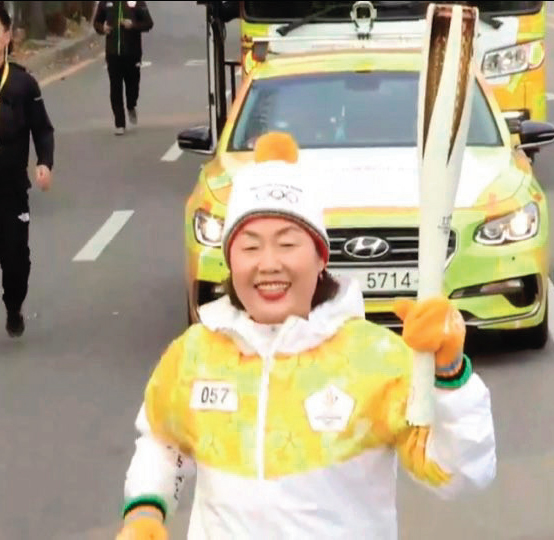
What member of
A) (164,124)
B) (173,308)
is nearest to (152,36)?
(164,124)

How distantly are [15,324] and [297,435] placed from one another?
6411 millimetres

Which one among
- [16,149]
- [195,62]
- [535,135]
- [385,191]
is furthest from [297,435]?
[195,62]

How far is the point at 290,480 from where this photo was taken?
318cm

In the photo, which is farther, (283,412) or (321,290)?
(321,290)

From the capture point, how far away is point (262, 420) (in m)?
3.21

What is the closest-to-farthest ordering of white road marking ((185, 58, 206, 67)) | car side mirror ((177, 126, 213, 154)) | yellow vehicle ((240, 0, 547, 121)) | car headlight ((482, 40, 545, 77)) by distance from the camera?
car side mirror ((177, 126, 213, 154)) → yellow vehicle ((240, 0, 547, 121)) → car headlight ((482, 40, 545, 77)) → white road marking ((185, 58, 206, 67))

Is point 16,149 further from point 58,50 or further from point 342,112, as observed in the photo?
point 58,50

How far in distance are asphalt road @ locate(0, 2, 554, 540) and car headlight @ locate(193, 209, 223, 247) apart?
0.75 m

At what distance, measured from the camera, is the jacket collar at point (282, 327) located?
3238 mm

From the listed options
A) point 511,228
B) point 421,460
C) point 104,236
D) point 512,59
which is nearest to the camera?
point 421,460

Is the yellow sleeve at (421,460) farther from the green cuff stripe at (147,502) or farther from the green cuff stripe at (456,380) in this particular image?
the green cuff stripe at (147,502)

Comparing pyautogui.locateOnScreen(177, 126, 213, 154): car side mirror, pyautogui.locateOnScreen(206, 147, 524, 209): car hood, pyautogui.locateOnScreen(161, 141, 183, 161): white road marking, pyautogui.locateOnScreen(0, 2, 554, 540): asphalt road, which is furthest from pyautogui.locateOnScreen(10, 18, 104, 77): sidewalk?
pyautogui.locateOnScreen(206, 147, 524, 209): car hood

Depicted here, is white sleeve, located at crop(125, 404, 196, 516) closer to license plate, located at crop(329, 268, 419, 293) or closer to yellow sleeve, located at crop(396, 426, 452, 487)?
yellow sleeve, located at crop(396, 426, 452, 487)

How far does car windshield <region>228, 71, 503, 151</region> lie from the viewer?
930 cm
